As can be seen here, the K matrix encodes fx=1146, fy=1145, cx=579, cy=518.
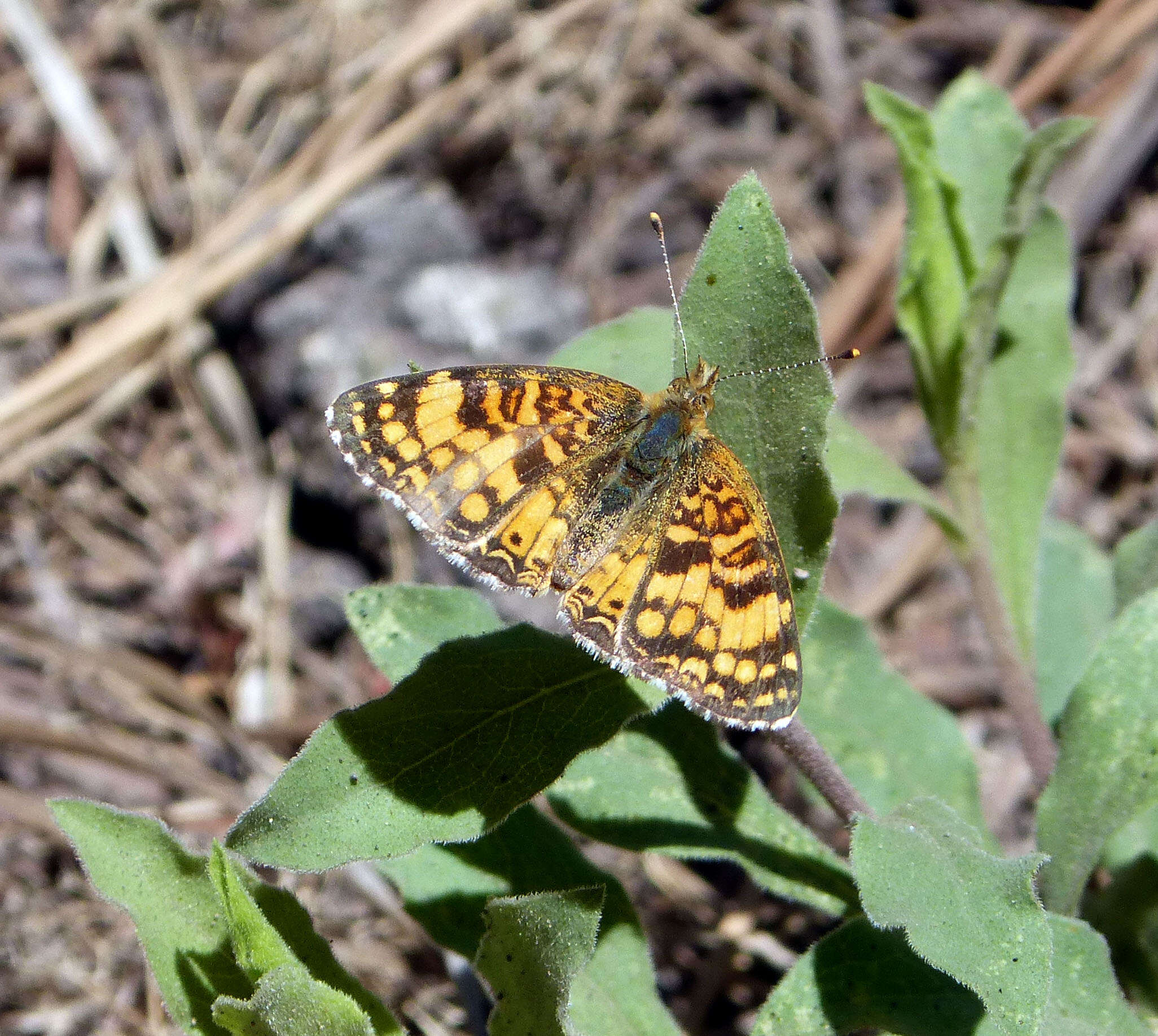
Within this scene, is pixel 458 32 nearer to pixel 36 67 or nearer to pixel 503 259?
pixel 503 259

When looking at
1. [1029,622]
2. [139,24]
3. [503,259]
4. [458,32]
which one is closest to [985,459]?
[1029,622]

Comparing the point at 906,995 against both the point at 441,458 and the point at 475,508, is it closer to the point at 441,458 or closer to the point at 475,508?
the point at 475,508

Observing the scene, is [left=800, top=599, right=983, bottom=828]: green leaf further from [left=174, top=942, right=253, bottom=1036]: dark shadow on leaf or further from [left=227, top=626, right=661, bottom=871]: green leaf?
[left=174, top=942, right=253, bottom=1036]: dark shadow on leaf

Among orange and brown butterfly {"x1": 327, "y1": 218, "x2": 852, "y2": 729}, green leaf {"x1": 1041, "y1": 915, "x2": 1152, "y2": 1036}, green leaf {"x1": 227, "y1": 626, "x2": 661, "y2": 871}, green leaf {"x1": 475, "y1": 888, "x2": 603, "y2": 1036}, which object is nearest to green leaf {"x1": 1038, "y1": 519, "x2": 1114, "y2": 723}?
green leaf {"x1": 1041, "y1": 915, "x2": 1152, "y2": 1036}

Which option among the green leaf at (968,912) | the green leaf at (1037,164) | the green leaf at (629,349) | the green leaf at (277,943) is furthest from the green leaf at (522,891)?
the green leaf at (1037,164)

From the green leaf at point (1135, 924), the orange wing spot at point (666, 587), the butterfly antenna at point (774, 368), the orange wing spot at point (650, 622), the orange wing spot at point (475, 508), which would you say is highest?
the butterfly antenna at point (774, 368)

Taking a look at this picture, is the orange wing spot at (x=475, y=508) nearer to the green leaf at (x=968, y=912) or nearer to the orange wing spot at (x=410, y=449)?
the orange wing spot at (x=410, y=449)
